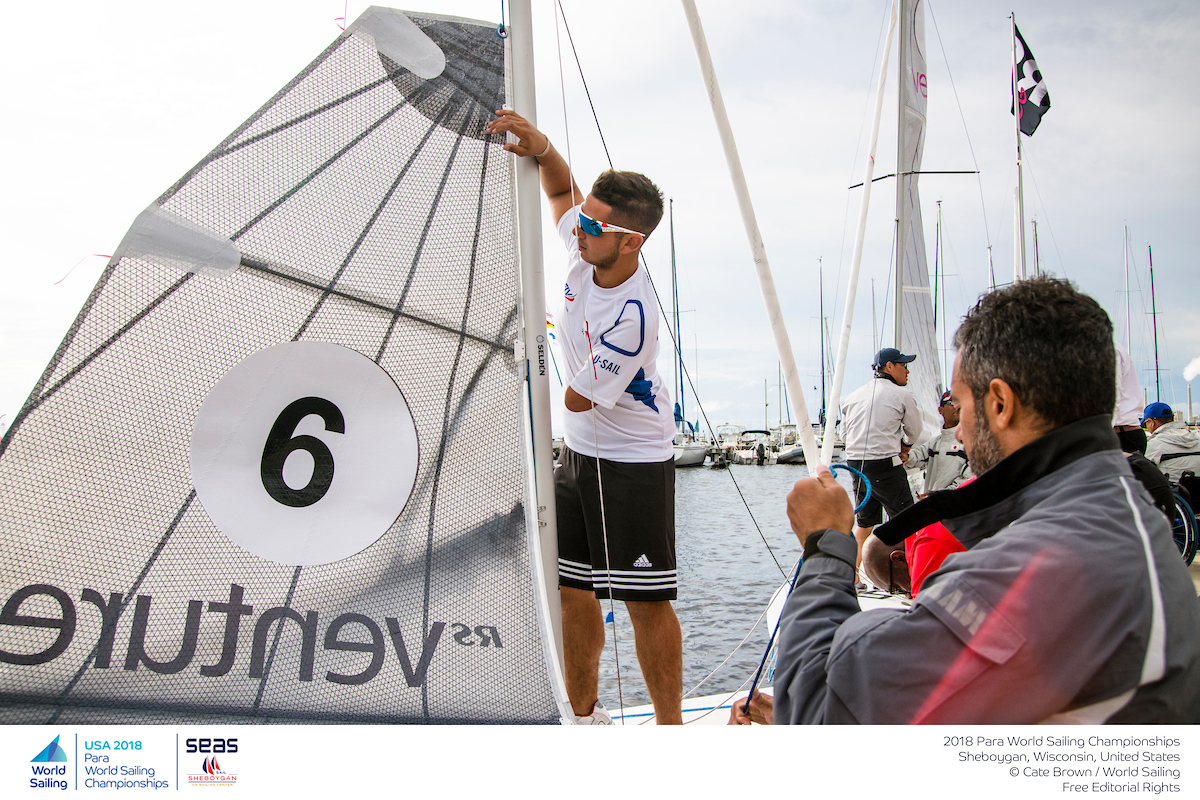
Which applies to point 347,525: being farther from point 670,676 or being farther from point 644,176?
point 644,176

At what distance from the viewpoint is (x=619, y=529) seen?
6.01 feet

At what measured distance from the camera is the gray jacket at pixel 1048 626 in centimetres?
73

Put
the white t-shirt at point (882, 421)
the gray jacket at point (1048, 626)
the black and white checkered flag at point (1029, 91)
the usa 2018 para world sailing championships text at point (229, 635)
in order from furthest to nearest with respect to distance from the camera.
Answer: the black and white checkered flag at point (1029, 91)
the white t-shirt at point (882, 421)
the usa 2018 para world sailing championships text at point (229, 635)
the gray jacket at point (1048, 626)

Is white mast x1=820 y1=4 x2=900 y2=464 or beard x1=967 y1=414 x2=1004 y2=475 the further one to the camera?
white mast x1=820 y1=4 x2=900 y2=464

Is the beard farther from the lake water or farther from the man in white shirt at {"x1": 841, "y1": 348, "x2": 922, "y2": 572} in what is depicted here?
the man in white shirt at {"x1": 841, "y1": 348, "x2": 922, "y2": 572}

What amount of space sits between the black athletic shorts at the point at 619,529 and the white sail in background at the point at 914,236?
4.58 metres

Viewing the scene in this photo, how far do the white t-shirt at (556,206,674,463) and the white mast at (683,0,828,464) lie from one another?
11.8 inches

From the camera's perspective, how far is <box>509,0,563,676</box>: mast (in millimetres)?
1600

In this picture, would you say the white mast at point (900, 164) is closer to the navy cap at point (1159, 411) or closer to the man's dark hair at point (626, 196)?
the navy cap at point (1159, 411)
